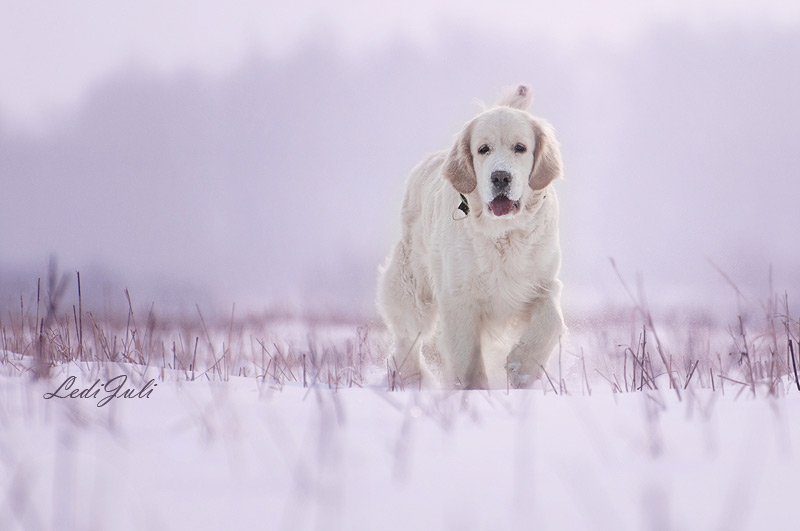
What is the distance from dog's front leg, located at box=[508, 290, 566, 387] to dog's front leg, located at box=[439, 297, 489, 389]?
0.31 metres

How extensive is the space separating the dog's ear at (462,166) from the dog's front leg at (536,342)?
0.79 meters

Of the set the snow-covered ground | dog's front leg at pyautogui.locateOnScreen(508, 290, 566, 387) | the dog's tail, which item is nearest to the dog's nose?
dog's front leg at pyautogui.locateOnScreen(508, 290, 566, 387)

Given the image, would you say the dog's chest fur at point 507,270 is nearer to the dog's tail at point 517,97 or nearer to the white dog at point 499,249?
the white dog at point 499,249

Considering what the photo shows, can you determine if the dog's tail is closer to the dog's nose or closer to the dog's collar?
the dog's collar

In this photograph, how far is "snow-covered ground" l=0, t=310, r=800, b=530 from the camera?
1.14m

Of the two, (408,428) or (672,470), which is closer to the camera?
(672,470)

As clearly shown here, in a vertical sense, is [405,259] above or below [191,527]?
above

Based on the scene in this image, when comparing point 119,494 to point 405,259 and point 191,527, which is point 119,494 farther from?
point 405,259

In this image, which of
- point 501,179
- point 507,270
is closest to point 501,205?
point 501,179

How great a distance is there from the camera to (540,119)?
4.19 metres

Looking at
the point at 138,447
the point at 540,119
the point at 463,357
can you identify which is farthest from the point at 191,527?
the point at 540,119

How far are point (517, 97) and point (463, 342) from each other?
65.7 inches

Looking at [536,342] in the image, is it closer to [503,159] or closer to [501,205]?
[501,205]

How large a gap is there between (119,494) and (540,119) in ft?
11.4
